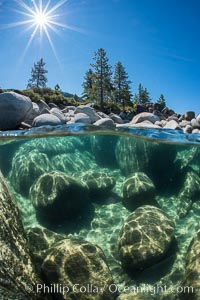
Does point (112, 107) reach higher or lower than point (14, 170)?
higher

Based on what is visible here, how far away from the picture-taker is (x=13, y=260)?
3.25 metres

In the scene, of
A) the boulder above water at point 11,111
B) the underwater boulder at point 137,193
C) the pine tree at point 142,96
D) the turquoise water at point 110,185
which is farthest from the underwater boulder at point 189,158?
the pine tree at point 142,96

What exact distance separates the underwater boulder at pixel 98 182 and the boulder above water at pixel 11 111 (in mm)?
5244

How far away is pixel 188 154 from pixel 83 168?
542 centimetres

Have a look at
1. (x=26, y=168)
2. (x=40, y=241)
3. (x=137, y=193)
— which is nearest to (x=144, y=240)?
(x=40, y=241)

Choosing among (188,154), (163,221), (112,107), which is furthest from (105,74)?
(163,221)

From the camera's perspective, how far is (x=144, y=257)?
5.96m

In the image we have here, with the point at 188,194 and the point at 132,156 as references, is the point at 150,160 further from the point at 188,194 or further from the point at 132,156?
the point at 188,194

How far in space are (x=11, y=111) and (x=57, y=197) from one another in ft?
22.3

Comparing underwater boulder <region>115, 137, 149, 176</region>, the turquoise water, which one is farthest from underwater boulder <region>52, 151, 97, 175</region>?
underwater boulder <region>115, 137, 149, 176</region>

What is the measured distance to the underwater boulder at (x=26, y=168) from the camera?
31.8ft

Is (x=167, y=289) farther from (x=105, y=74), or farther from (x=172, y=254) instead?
(x=105, y=74)

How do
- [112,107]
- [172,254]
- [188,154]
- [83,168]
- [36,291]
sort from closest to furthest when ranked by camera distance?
[36,291] → [172,254] → [83,168] → [188,154] → [112,107]

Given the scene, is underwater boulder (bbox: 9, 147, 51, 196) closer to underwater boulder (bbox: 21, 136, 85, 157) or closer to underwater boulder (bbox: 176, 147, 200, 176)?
underwater boulder (bbox: 21, 136, 85, 157)
